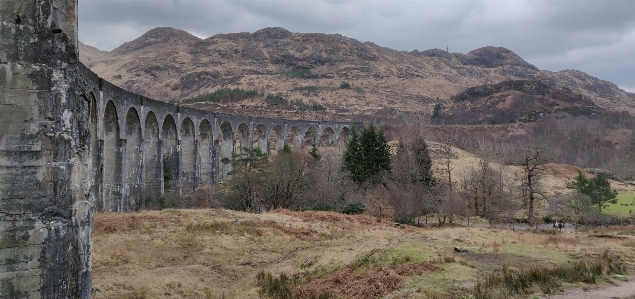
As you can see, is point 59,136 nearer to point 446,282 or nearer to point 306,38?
point 446,282

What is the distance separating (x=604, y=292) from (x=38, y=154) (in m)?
11.5

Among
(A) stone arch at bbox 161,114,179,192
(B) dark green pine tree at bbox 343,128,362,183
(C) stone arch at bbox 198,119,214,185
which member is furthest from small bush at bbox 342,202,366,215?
(C) stone arch at bbox 198,119,214,185

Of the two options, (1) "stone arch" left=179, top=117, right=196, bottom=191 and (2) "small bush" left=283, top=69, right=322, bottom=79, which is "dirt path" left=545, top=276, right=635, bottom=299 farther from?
(2) "small bush" left=283, top=69, right=322, bottom=79

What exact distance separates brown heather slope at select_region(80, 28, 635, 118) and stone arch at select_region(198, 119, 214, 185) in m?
36.9

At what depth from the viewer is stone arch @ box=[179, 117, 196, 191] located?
36688mm

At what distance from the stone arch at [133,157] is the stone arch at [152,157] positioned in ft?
6.86

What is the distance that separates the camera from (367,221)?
24.4 m

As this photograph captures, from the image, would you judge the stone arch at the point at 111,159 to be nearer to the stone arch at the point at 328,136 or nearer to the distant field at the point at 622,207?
the distant field at the point at 622,207

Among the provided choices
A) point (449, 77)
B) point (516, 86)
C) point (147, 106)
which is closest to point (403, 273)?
point (147, 106)

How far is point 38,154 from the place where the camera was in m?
4.49

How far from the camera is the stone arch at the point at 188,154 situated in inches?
1444

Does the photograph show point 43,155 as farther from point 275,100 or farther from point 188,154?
point 275,100

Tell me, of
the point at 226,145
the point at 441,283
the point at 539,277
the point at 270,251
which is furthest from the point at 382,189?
the point at 226,145

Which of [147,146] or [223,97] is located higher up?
→ [223,97]
